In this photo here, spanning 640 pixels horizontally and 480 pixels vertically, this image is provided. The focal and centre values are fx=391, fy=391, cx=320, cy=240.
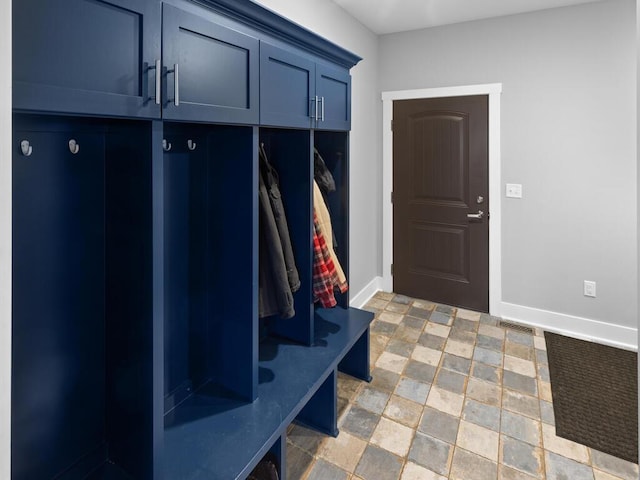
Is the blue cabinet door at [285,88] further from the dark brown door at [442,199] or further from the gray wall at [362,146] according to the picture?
the dark brown door at [442,199]

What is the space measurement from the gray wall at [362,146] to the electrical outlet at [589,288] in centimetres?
179

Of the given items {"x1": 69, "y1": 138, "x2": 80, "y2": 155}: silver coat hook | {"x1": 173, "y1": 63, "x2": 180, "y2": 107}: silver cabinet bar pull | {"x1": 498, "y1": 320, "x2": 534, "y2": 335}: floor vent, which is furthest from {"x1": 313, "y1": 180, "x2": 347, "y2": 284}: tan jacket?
{"x1": 498, "y1": 320, "x2": 534, "y2": 335}: floor vent

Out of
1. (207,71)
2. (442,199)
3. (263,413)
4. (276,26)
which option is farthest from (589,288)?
(207,71)

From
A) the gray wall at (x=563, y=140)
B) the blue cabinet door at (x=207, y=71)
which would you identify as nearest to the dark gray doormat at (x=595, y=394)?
the gray wall at (x=563, y=140)

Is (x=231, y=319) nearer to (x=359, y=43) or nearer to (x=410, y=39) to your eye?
(x=359, y=43)

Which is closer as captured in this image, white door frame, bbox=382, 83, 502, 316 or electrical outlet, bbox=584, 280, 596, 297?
electrical outlet, bbox=584, 280, 596, 297

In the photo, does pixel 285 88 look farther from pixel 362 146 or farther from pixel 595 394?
pixel 595 394

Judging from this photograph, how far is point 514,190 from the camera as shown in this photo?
3344mm

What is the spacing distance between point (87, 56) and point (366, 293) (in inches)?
126

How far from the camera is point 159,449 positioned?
122 centimetres

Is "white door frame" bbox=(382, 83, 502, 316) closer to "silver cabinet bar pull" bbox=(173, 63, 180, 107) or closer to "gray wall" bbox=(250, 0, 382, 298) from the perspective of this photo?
"gray wall" bbox=(250, 0, 382, 298)

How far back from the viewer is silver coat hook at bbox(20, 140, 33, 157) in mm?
1053

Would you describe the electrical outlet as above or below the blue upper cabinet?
below

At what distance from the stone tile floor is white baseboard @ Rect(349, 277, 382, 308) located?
0.49m
